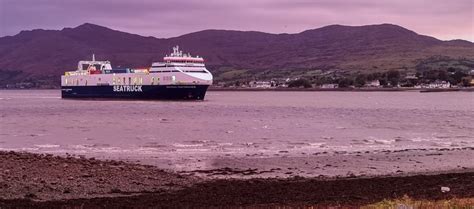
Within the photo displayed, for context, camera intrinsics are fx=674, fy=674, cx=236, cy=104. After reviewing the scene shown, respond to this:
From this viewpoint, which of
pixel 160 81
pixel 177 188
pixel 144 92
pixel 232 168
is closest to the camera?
pixel 177 188

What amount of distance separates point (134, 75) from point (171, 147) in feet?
232

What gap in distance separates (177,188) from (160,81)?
259 feet

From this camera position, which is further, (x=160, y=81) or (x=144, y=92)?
(x=144, y=92)

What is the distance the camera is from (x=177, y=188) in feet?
56.0

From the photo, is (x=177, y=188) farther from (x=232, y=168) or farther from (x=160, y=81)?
(x=160, y=81)

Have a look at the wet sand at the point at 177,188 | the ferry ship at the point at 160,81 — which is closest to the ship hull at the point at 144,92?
the ferry ship at the point at 160,81

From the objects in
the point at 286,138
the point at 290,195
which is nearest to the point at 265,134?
the point at 286,138

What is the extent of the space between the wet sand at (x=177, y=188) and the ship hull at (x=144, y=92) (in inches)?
2904

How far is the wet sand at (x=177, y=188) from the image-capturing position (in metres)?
14.3

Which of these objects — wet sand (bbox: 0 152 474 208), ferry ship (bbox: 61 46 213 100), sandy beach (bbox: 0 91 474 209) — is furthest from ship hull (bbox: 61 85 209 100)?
wet sand (bbox: 0 152 474 208)

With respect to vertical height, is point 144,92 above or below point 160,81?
below

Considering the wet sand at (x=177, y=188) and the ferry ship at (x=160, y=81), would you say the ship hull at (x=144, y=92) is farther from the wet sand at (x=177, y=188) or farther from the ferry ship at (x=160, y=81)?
the wet sand at (x=177, y=188)

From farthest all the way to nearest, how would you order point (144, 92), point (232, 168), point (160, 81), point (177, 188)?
point (144, 92) → point (160, 81) → point (232, 168) → point (177, 188)

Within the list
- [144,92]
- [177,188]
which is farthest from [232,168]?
[144,92]
